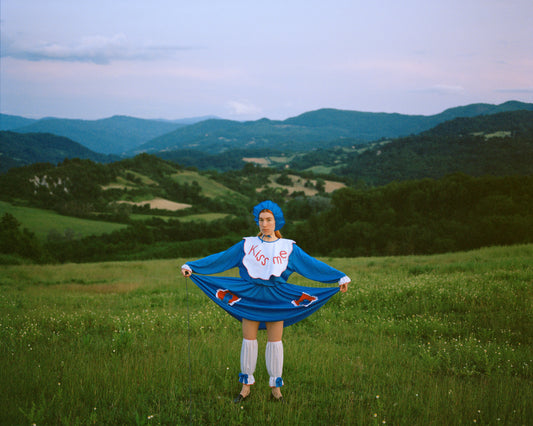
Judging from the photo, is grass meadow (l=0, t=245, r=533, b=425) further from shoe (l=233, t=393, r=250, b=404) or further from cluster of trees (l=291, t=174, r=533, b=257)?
cluster of trees (l=291, t=174, r=533, b=257)

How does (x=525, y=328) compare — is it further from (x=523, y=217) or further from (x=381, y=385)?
(x=523, y=217)

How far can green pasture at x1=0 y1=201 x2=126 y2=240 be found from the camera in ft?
256

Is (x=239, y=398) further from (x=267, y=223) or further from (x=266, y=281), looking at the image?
(x=267, y=223)

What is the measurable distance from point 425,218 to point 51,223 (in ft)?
248

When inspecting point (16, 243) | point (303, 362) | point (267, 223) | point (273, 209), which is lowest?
point (16, 243)

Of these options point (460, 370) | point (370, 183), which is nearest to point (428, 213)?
point (460, 370)

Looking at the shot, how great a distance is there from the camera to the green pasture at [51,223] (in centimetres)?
7794

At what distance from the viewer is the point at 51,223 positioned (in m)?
82.4

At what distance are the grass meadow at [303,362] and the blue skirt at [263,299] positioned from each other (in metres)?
0.98

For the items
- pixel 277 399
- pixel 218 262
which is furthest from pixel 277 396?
pixel 218 262

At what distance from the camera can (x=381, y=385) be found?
17.8 ft

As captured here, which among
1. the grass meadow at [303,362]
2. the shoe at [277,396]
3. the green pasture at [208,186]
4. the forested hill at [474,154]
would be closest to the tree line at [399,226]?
the grass meadow at [303,362]

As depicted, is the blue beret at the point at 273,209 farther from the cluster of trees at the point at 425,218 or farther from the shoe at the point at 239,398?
the cluster of trees at the point at 425,218

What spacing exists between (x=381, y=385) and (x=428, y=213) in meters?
52.9
